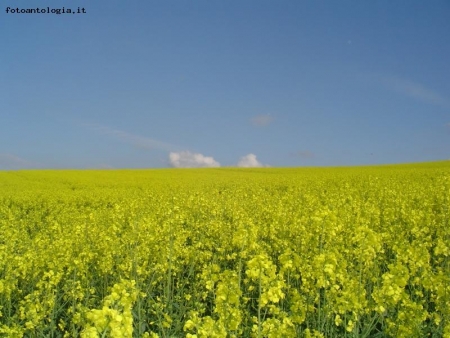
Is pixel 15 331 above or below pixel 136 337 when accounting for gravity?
above

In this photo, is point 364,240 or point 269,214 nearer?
point 364,240

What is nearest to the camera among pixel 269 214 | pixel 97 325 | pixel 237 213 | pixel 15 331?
pixel 97 325

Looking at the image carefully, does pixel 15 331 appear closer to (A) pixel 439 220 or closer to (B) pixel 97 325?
(B) pixel 97 325

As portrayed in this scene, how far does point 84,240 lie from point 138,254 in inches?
64.1

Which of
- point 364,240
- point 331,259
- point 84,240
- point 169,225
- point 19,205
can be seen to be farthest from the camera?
point 19,205

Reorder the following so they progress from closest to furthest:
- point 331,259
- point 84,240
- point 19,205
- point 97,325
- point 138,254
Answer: point 97,325, point 331,259, point 138,254, point 84,240, point 19,205

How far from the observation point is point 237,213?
10.4 metres

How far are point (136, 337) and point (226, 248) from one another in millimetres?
3485

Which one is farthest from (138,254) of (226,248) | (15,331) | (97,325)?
(97,325)

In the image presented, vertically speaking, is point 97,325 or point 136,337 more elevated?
point 97,325

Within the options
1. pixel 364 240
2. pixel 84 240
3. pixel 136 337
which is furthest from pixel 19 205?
pixel 364 240

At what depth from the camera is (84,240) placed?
822 centimetres

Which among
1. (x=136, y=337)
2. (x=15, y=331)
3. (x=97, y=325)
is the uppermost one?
(x=97, y=325)

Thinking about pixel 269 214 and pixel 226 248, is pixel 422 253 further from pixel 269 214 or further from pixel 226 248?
pixel 269 214
